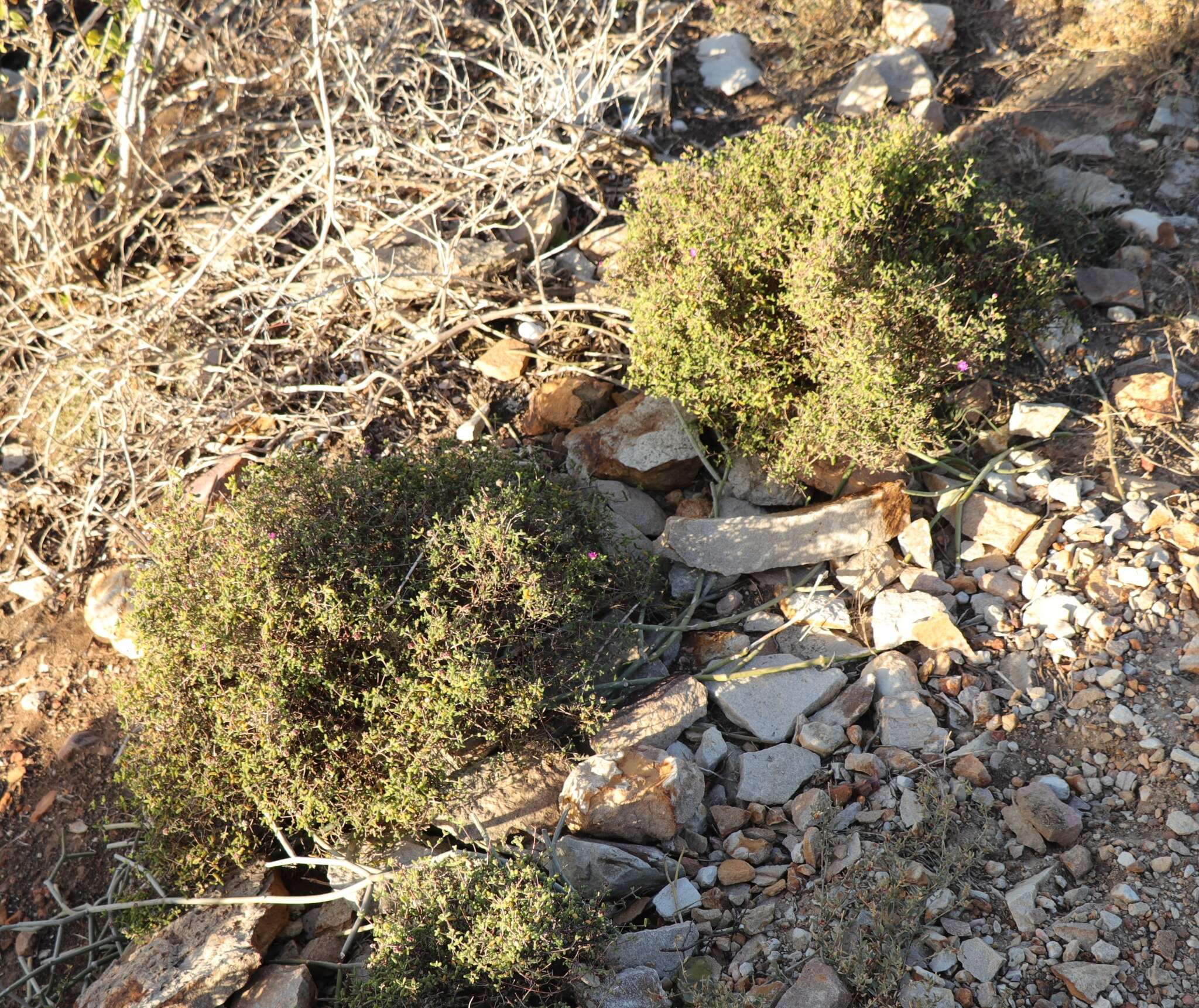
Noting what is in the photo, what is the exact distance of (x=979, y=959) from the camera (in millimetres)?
2146

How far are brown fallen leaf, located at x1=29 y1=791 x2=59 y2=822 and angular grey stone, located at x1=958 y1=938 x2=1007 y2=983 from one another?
287 cm

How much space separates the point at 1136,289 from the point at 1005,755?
6.92 feet

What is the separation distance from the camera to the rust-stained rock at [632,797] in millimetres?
2510

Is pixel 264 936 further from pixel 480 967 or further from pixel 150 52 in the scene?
pixel 150 52

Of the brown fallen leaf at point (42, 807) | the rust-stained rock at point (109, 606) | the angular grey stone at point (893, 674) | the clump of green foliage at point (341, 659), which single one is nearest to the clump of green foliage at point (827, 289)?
the angular grey stone at point (893, 674)

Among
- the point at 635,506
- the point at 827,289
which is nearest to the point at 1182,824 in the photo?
the point at 827,289

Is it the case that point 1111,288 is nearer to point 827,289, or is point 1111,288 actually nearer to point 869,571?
point 827,289

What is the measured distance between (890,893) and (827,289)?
1.70m

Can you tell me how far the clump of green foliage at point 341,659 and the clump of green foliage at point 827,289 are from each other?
75 cm

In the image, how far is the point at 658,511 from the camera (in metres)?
3.39

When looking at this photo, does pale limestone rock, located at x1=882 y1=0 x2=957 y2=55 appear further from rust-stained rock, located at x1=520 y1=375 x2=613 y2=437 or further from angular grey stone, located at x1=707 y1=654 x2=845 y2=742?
angular grey stone, located at x1=707 y1=654 x2=845 y2=742

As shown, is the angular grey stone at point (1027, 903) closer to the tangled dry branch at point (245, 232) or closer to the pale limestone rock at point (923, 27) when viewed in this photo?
the tangled dry branch at point (245, 232)

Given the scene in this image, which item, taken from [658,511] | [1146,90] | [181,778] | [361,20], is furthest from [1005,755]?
[361,20]

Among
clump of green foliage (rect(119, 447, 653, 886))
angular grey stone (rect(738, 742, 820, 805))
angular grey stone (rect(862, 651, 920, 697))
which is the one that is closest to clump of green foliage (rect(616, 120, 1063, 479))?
angular grey stone (rect(862, 651, 920, 697))
